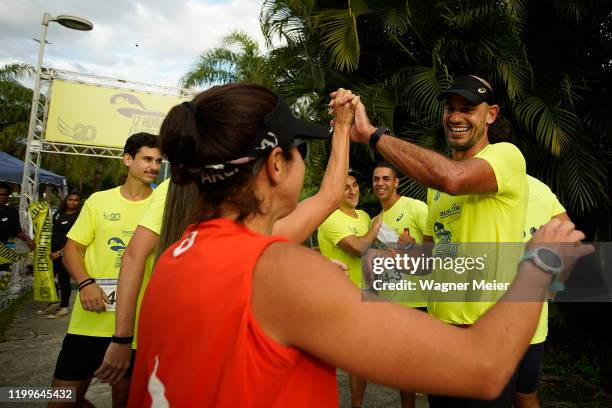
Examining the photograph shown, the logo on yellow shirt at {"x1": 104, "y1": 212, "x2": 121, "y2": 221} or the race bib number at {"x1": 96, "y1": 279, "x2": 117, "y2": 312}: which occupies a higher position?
the logo on yellow shirt at {"x1": 104, "y1": 212, "x2": 121, "y2": 221}

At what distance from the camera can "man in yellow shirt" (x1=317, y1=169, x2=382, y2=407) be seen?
4.16 meters

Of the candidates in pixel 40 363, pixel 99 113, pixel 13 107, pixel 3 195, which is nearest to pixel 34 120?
pixel 99 113

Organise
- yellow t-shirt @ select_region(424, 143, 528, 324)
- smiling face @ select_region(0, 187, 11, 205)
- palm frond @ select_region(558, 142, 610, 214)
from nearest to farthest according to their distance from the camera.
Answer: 1. yellow t-shirt @ select_region(424, 143, 528, 324)
2. palm frond @ select_region(558, 142, 610, 214)
3. smiling face @ select_region(0, 187, 11, 205)

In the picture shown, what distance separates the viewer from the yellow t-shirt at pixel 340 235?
14.1 feet

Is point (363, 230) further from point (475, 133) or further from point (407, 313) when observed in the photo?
point (407, 313)

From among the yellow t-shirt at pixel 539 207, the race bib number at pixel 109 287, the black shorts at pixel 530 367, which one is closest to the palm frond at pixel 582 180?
the yellow t-shirt at pixel 539 207

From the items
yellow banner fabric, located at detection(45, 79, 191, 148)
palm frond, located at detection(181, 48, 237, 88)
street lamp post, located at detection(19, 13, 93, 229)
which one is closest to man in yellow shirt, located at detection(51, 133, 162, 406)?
street lamp post, located at detection(19, 13, 93, 229)

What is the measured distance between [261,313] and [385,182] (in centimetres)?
374

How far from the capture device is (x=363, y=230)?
4.56 meters

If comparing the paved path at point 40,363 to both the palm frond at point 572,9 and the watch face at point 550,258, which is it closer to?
the watch face at point 550,258

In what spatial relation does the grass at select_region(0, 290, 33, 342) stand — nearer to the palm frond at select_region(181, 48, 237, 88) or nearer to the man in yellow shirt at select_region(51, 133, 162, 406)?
the man in yellow shirt at select_region(51, 133, 162, 406)

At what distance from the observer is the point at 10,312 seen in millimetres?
7277

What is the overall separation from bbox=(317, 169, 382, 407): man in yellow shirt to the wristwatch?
292 cm

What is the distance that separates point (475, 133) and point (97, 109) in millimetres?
10044
